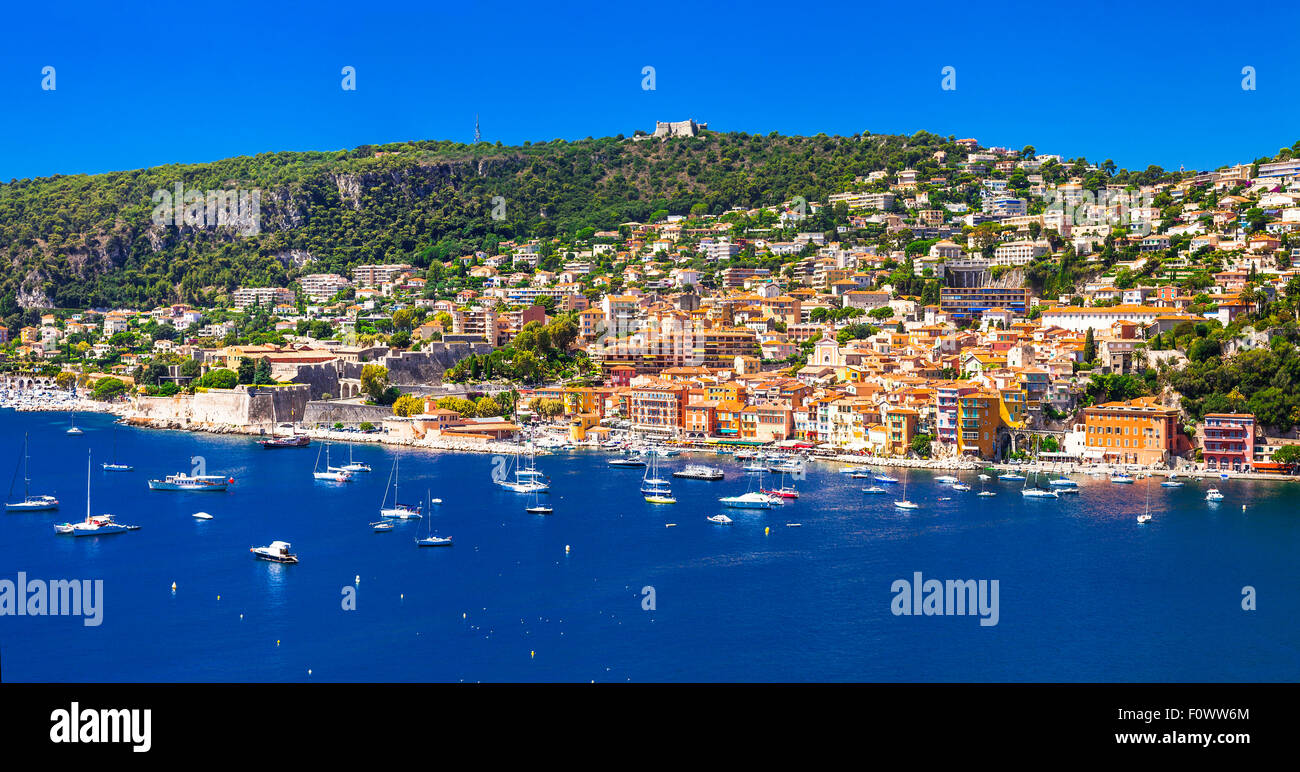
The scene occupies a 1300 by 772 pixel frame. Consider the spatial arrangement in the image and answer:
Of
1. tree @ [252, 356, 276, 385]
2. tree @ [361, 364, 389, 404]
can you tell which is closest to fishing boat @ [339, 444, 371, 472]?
tree @ [361, 364, 389, 404]

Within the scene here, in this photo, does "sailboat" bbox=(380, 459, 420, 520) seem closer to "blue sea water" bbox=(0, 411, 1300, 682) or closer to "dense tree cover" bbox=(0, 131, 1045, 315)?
"blue sea water" bbox=(0, 411, 1300, 682)

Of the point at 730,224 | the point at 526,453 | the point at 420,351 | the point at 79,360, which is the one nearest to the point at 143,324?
the point at 79,360

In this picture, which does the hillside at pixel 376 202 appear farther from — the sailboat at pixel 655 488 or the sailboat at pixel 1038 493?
the sailboat at pixel 1038 493

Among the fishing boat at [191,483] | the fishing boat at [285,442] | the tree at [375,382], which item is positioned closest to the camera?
the fishing boat at [191,483]

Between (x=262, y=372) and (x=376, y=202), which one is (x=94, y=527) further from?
(x=376, y=202)

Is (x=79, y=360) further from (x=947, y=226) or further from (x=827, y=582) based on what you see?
(x=827, y=582)

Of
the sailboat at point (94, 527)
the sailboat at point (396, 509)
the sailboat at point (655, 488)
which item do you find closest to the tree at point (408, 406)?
the sailboat at point (655, 488)
